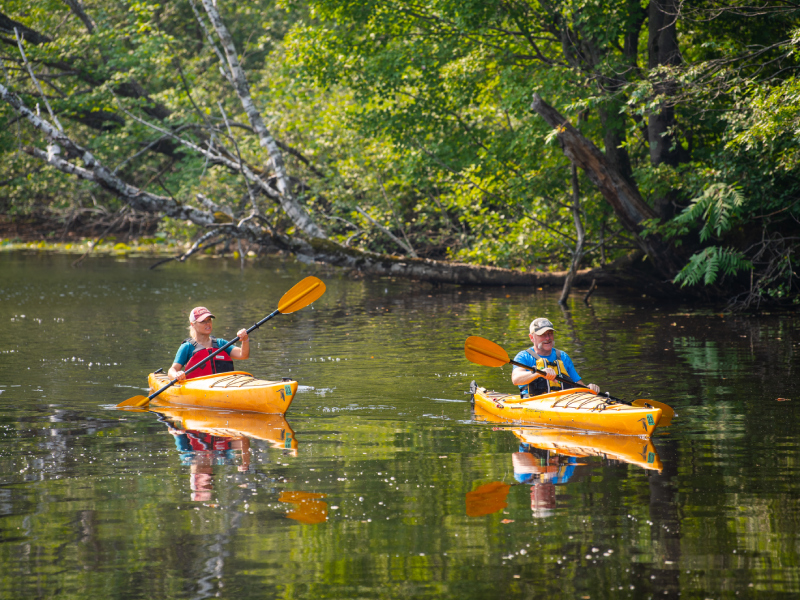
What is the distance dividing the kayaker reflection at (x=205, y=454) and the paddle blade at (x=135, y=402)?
2.99 ft

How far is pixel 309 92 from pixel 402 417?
16.0 m

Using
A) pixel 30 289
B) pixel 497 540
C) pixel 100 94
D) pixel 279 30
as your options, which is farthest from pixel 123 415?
pixel 279 30

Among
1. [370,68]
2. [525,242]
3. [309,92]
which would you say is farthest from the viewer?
[309,92]

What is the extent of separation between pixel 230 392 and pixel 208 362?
77cm

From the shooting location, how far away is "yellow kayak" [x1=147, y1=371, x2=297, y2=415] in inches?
337

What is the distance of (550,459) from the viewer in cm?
689

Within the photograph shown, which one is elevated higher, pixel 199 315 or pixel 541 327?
pixel 199 315

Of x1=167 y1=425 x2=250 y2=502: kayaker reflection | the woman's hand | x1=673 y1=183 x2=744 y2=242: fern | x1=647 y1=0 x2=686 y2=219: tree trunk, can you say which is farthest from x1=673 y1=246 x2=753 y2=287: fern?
x1=167 y1=425 x2=250 y2=502: kayaker reflection

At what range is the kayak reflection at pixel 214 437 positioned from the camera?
261 inches

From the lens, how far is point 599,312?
53.8 feet

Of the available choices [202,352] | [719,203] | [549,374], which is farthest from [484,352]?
[719,203]

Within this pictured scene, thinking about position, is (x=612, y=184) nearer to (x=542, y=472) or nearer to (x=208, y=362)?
(x=208, y=362)

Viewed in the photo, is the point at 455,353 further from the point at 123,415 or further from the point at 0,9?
the point at 0,9

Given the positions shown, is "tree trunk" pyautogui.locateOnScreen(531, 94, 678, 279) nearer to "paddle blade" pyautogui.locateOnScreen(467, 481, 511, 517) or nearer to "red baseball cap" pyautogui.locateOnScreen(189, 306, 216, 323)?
"red baseball cap" pyautogui.locateOnScreen(189, 306, 216, 323)
